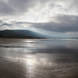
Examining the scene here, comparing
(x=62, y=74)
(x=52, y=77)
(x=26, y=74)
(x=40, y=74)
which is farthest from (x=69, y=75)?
(x=26, y=74)

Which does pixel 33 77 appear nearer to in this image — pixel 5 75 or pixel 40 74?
pixel 40 74

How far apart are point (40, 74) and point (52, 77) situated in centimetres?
67

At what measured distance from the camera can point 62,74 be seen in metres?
7.48

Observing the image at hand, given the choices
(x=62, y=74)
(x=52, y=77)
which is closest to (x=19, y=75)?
(x=52, y=77)

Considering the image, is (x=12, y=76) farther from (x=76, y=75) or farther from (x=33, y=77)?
(x=76, y=75)

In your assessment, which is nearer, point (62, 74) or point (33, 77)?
point (33, 77)

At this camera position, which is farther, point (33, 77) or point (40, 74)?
point (40, 74)

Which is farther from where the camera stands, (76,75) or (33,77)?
(76,75)

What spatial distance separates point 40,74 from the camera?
736 cm

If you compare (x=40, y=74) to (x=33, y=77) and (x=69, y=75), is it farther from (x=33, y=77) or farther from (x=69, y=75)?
(x=69, y=75)

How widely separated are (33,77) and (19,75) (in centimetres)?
74

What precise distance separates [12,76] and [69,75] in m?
2.70

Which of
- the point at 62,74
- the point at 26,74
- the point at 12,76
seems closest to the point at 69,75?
the point at 62,74

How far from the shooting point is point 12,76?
7.07m
